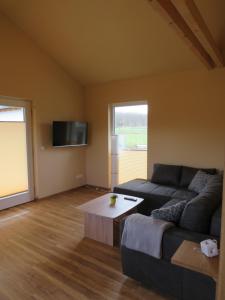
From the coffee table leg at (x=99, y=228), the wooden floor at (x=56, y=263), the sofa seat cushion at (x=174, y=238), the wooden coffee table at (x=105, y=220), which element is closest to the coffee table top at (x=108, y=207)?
the wooden coffee table at (x=105, y=220)

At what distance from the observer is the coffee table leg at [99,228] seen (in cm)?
302

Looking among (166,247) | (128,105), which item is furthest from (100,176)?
(166,247)

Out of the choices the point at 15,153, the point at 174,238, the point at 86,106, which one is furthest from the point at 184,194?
the point at 86,106

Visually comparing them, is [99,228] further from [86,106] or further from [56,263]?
[86,106]

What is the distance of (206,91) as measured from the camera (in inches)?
165

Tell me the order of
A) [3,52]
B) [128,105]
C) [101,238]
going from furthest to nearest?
[128,105]
[3,52]
[101,238]

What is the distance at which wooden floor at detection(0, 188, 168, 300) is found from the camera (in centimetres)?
215

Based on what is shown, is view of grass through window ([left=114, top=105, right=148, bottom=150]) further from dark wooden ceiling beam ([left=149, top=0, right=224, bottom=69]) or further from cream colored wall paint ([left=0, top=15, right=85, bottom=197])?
dark wooden ceiling beam ([left=149, top=0, right=224, bottom=69])

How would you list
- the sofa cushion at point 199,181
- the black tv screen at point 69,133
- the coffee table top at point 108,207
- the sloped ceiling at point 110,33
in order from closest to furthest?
1. the coffee table top at point 108,207
2. the sloped ceiling at point 110,33
3. the sofa cushion at point 199,181
4. the black tv screen at point 69,133

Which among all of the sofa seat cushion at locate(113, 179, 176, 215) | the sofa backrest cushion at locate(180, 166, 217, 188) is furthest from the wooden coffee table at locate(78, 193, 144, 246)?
the sofa backrest cushion at locate(180, 166, 217, 188)

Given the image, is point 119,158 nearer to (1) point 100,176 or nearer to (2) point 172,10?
(1) point 100,176

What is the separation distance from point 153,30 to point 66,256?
3.65m

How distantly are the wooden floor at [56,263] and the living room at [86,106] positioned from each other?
0.01 meters

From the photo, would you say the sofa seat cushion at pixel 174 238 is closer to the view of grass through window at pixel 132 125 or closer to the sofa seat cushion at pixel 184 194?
the sofa seat cushion at pixel 184 194
